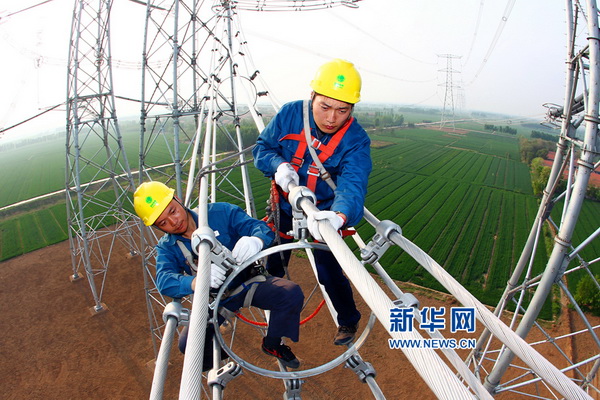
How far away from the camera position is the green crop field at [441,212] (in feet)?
68.2

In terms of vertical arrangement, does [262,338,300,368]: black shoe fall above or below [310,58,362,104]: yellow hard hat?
below

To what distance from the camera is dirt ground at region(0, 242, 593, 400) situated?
12.5m

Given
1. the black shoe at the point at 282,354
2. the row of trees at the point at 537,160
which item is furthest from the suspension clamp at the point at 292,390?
the row of trees at the point at 537,160

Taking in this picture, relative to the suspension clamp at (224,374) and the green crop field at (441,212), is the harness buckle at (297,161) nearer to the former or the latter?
the suspension clamp at (224,374)

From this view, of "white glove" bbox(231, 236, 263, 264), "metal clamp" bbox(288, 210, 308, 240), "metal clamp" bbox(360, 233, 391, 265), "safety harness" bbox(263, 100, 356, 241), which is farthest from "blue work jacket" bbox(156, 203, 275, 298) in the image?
"metal clamp" bbox(360, 233, 391, 265)

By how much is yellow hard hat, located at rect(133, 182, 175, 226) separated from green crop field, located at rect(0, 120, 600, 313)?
4516 millimetres

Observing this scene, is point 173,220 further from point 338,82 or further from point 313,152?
point 338,82

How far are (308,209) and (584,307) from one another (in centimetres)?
2116

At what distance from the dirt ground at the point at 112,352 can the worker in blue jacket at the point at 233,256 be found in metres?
10.4

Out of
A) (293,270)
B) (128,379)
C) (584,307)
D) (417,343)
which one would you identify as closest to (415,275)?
(293,270)

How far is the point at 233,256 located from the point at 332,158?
1474 millimetres

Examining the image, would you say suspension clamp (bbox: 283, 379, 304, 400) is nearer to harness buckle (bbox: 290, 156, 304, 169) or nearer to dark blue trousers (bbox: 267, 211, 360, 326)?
dark blue trousers (bbox: 267, 211, 360, 326)

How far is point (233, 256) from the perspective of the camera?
3053mm

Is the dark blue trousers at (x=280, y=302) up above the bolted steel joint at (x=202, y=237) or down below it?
below
